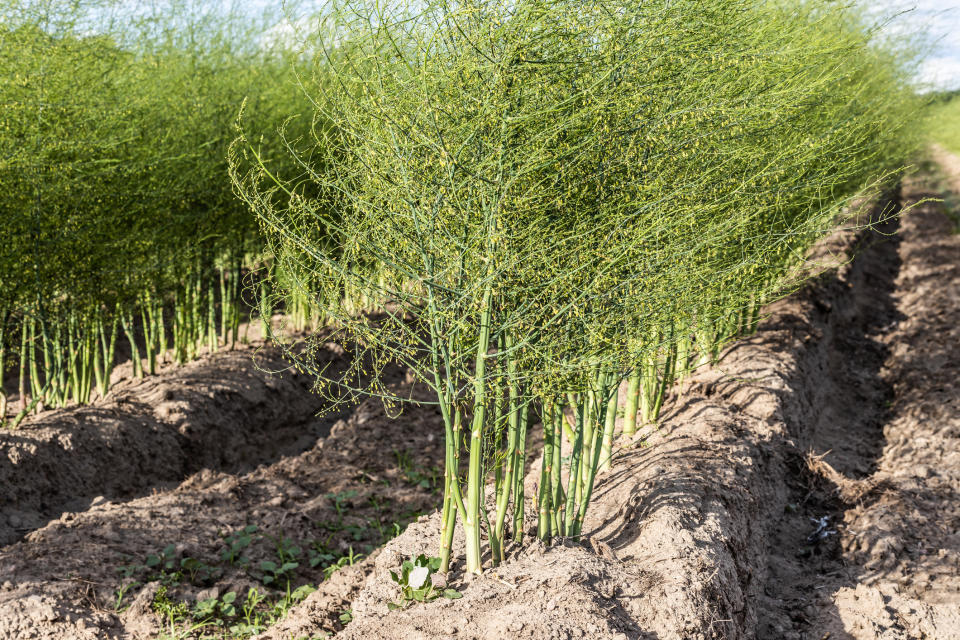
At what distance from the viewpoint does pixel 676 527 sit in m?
3.46

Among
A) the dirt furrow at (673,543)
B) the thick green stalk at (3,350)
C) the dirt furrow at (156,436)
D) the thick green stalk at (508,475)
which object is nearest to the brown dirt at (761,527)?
the dirt furrow at (673,543)

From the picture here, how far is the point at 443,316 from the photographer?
282 cm

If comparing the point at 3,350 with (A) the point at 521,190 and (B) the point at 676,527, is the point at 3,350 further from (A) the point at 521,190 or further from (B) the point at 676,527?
(B) the point at 676,527

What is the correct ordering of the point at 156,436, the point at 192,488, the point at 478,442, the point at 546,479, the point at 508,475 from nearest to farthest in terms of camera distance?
the point at 478,442
the point at 508,475
the point at 546,479
the point at 192,488
the point at 156,436

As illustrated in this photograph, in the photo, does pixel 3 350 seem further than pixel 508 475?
Yes

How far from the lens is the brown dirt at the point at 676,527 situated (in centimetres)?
303

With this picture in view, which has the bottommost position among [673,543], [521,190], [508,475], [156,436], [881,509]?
[881,509]

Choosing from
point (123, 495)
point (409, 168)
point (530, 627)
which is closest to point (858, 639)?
point (530, 627)

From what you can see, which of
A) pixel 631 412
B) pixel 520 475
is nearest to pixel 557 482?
pixel 520 475

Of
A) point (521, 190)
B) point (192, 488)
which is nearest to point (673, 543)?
point (521, 190)

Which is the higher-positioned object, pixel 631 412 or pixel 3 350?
pixel 3 350

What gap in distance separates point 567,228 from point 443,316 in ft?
2.06

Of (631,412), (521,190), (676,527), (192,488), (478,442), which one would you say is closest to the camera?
(521,190)

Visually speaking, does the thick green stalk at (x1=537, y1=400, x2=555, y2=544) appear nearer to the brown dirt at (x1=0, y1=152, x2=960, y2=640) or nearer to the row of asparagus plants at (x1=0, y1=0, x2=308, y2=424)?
the brown dirt at (x1=0, y1=152, x2=960, y2=640)
